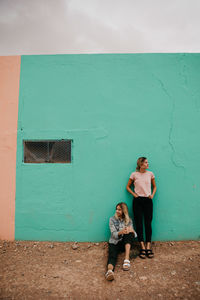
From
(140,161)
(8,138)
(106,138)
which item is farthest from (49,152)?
(140,161)

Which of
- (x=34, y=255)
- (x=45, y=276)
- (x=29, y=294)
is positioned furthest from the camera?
(x=34, y=255)

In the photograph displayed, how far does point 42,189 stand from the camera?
380 centimetres

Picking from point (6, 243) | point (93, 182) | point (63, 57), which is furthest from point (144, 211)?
point (63, 57)

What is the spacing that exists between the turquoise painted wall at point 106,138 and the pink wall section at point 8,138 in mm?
124

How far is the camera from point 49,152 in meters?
3.87

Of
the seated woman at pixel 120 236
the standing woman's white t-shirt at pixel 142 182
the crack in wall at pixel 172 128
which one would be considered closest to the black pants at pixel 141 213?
the standing woman's white t-shirt at pixel 142 182

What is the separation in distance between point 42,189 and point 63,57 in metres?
2.51

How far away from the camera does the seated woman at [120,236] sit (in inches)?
119

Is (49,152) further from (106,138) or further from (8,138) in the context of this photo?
(106,138)

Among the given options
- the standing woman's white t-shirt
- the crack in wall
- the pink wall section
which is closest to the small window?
the pink wall section

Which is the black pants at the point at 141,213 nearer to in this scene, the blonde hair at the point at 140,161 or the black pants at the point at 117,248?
the black pants at the point at 117,248

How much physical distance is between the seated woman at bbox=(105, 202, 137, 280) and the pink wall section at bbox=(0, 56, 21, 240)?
1884 millimetres

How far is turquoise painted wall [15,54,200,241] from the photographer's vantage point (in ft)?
12.3

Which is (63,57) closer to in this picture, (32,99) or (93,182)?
(32,99)
